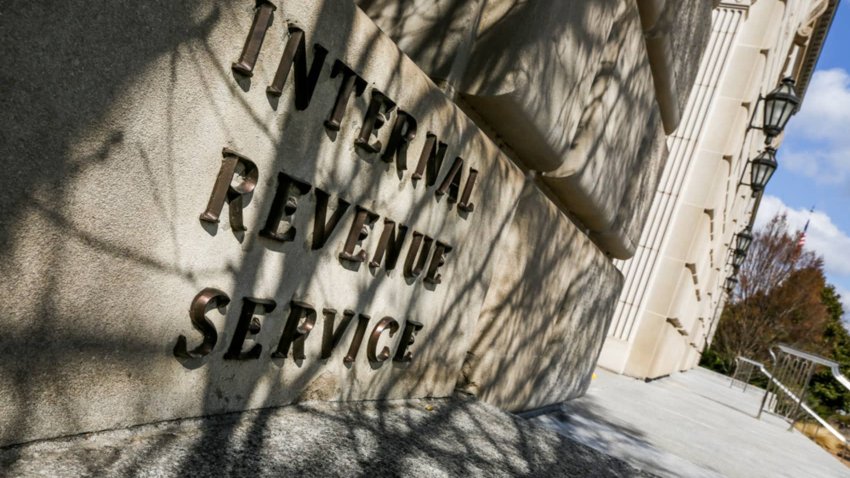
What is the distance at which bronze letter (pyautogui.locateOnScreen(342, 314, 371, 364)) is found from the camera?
238 cm

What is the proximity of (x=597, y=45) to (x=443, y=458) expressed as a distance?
2063 millimetres

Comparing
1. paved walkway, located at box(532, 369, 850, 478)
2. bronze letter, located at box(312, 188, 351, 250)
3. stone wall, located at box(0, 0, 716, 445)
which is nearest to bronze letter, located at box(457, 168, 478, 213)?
stone wall, located at box(0, 0, 716, 445)

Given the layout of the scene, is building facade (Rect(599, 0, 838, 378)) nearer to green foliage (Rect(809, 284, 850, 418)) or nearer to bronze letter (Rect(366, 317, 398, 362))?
bronze letter (Rect(366, 317, 398, 362))

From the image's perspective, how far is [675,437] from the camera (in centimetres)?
558

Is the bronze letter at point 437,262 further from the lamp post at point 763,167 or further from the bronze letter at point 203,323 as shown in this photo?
the lamp post at point 763,167

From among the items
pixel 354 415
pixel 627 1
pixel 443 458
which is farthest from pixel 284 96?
pixel 627 1

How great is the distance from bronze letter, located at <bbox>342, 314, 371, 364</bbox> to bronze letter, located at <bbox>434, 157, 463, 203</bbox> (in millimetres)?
544

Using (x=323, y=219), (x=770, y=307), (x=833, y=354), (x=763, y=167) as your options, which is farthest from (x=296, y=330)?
(x=833, y=354)

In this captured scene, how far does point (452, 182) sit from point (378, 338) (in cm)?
65

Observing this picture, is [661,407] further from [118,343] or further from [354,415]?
[118,343]

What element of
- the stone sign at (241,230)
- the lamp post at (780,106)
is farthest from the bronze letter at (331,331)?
the lamp post at (780,106)

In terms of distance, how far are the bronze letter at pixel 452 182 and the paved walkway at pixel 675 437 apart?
200 cm

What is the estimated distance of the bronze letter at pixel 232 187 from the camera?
1.61m

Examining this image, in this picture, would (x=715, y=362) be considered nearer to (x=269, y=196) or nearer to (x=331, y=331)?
(x=331, y=331)
